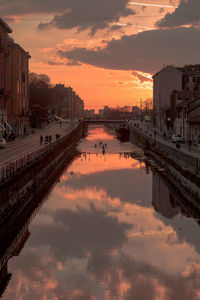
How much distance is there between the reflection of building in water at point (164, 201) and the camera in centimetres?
4219

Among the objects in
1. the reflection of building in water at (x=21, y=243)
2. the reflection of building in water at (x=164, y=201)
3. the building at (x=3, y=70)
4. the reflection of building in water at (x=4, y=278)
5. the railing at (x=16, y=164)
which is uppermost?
the building at (x=3, y=70)

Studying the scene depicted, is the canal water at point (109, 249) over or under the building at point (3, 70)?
under

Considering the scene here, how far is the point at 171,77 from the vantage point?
491 feet

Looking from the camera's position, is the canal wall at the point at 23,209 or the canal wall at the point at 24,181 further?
the canal wall at the point at 24,181

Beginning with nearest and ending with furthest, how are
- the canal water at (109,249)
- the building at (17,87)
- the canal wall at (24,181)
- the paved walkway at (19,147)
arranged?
Result: 1. the canal water at (109,249)
2. the canal wall at (24,181)
3. the paved walkway at (19,147)
4. the building at (17,87)

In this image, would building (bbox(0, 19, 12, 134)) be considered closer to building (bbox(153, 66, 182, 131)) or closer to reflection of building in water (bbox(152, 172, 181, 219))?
reflection of building in water (bbox(152, 172, 181, 219))

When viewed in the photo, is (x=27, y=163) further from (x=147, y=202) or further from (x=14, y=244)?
(x=14, y=244)

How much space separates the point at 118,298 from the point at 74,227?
14.2 metres

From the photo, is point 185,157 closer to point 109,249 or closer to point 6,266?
point 109,249

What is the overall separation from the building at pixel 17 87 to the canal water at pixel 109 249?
5285cm

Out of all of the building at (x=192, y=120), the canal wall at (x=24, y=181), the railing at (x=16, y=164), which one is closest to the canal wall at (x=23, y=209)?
the canal wall at (x=24, y=181)

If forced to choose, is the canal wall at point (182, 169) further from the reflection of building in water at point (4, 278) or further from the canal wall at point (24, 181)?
the reflection of building in water at point (4, 278)

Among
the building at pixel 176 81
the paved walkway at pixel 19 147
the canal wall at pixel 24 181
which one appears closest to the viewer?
the canal wall at pixel 24 181

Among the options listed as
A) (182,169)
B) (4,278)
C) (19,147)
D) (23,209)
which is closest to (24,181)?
(23,209)
